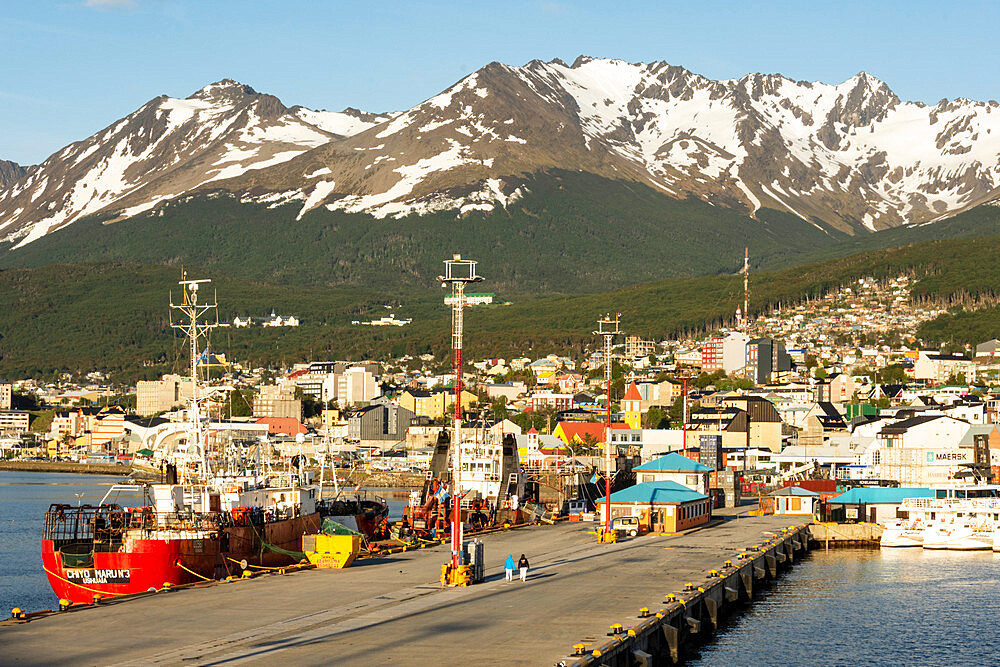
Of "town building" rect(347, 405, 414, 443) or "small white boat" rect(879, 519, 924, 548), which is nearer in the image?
"small white boat" rect(879, 519, 924, 548)

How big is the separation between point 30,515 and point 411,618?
68279 millimetres

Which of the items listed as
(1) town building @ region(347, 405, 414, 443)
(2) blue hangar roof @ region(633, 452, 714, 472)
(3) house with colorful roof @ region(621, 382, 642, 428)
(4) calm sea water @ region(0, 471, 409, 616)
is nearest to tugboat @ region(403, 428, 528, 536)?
(4) calm sea water @ region(0, 471, 409, 616)

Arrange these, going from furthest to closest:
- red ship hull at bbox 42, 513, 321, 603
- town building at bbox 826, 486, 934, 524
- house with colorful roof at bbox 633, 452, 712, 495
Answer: house with colorful roof at bbox 633, 452, 712, 495 < town building at bbox 826, 486, 934, 524 < red ship hull at bbox 42, 513, 321, 603

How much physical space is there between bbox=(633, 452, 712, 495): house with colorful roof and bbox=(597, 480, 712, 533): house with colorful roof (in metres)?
12.8

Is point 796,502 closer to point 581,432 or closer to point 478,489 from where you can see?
point 478,489

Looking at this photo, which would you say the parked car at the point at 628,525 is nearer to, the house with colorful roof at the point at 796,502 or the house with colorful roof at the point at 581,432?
the house with colorful roof at the point at 796,502

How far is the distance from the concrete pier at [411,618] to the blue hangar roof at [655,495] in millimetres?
14789

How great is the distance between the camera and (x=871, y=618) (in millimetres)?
52750

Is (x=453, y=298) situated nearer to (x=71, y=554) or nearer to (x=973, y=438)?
(x=71, y=554)

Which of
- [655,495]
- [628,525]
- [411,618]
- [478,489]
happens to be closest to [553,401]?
[478,489]

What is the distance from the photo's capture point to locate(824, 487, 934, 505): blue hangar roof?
8894 centimetres

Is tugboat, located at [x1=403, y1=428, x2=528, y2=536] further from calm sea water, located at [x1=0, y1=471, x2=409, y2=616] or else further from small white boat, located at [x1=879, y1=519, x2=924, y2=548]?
small white boat, located at [x1=879, y1=519, x2=924, y2=548]

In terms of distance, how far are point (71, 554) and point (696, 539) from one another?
3060 cm

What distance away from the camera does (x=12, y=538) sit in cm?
8469
